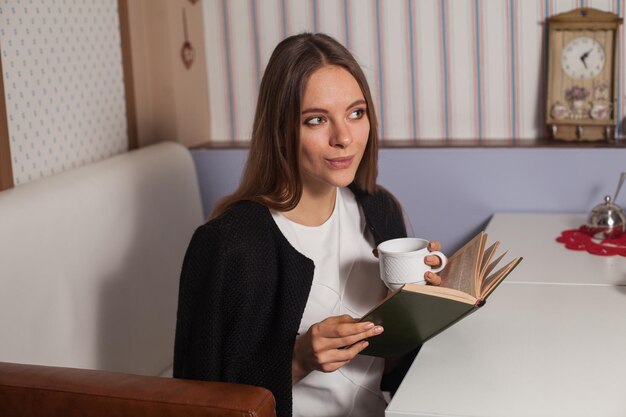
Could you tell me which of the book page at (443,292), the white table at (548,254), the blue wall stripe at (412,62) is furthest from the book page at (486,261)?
the blue wall stripe at (412,62)

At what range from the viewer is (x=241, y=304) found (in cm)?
154

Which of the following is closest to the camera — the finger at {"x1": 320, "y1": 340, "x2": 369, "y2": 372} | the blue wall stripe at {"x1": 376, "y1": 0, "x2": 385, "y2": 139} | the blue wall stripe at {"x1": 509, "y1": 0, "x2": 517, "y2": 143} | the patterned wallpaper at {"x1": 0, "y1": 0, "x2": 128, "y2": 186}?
the finger at {"x1": 320, "y1": 340, "x2": 369, "y2": 372}

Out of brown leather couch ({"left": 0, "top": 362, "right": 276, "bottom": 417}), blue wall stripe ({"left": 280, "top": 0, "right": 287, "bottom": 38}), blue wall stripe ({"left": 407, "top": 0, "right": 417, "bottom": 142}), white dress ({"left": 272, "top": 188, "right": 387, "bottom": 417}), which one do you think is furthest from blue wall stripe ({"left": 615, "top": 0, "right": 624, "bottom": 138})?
brown leather couch ({"left": 0, "top": 362, "right": 276, "bottom": 417})

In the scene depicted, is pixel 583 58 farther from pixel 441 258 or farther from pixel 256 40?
pixel 441 258

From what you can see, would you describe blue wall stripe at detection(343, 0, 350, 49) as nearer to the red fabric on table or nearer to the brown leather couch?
the red fabric on table

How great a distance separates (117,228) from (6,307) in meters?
0.45

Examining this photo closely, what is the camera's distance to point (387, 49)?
2.64 m

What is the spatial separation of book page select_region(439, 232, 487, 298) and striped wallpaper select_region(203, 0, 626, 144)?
1025 mm

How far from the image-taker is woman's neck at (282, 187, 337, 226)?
1.71 m

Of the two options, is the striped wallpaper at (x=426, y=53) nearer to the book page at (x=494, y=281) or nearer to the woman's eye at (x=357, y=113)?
the woman's eye at (x=357, y=113)

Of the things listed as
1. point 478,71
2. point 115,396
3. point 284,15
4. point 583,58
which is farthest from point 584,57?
point 115,396

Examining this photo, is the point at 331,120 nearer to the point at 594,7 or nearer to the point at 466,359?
the point at 466,359

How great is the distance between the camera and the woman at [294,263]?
1.54 metres

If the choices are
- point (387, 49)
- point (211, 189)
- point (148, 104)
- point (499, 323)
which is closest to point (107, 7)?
point (148, 104)
